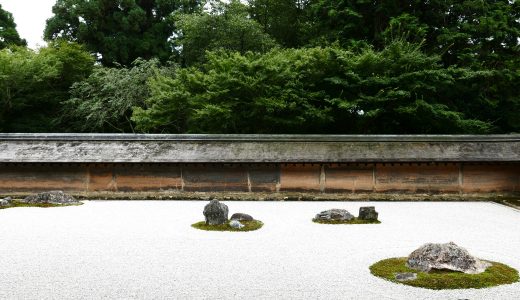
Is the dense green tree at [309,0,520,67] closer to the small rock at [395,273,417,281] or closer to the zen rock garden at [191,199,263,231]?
the zen rock garden at [191,199,263,231]

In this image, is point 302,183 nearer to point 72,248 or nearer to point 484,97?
point 72,248

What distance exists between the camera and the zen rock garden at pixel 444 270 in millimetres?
5562

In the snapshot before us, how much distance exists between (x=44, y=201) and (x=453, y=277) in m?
11.9

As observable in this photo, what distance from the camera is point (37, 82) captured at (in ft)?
84.4

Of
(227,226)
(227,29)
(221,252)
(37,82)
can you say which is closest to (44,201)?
(227,226)

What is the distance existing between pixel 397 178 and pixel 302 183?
11.0 feet

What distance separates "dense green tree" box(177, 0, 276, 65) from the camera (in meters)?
23.8

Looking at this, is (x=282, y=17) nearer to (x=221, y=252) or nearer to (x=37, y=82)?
(x=37, y=82)

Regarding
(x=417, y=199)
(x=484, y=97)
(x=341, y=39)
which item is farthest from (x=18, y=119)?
(x=484, y=97)

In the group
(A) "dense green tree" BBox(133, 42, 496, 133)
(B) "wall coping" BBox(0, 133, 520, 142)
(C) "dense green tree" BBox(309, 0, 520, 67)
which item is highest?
(C) "dense green tree" BBox(309, 0, 520, 67)

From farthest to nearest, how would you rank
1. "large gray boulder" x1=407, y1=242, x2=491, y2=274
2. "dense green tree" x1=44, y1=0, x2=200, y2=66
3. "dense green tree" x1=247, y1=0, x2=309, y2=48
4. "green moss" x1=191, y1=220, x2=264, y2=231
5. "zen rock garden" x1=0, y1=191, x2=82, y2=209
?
"dense green tree" x1=44, y1=0, x2=200, y2=66 → "dense green tree" x1=247, y1=0, x2=309, y2=48 → "zen rock garden" x1=0, y1=191, x2=82, y2=209 → "green moss" x1=191, y1=220, x2=264, y2=231 → "large gray boulder" x1=407, y1=242, x2=491, y2=274

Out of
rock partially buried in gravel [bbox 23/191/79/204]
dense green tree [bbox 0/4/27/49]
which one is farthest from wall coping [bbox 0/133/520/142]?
dense green tree [bbox 0/4/27/49]

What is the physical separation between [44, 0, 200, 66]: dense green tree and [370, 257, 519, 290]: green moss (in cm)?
2806

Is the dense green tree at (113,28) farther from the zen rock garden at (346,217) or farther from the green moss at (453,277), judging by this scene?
the green moss at (453,277)
